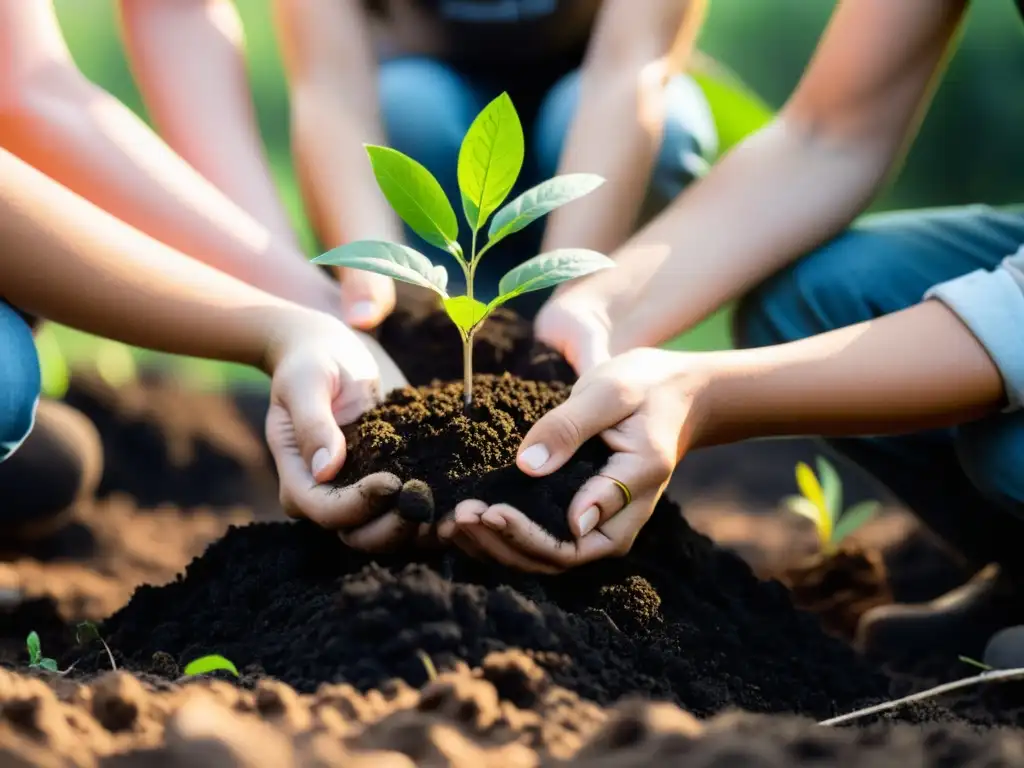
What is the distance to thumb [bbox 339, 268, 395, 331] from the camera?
1.27 metres

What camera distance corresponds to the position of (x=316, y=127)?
1.56 m

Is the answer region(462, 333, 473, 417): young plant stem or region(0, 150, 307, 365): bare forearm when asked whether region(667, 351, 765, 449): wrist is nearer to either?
region(462, 333, 473, 417): young plant stem

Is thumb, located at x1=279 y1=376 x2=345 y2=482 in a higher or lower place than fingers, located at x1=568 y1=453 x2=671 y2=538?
higher

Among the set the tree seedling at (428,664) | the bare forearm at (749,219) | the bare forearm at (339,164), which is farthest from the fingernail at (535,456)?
the bare forearm at (339,164)

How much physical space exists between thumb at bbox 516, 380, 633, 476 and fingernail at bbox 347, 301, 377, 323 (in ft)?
1.21

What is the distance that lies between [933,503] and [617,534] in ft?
2.59

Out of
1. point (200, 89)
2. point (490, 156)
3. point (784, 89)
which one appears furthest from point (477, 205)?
point (784, 89)

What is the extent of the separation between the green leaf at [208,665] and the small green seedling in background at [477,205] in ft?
1.22

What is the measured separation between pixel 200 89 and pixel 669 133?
30.5 inches

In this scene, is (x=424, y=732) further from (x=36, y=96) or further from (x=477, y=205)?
(x=36, y=96)

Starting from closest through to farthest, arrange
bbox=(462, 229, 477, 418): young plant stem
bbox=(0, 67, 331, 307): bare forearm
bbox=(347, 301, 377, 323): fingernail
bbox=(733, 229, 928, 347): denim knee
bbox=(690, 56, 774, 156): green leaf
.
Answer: bbox=(462, 229, 477, 418): young plant stem < bbox=(347, 301, 377, 323): fingernail < bbox=(0, 67, 331, 307): bare forearm < bbox=(733, 229, 928, 347): denim knee < bbox=(690, 56, 774, 156): green leaf

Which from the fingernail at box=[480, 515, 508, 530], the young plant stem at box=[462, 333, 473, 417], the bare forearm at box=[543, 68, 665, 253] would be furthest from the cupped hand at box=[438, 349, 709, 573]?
the bare forearm at box=[543, 68, 665, 253]

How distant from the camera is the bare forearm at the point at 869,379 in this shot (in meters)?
1.16

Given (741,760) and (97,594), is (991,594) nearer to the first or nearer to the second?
(741,760)
